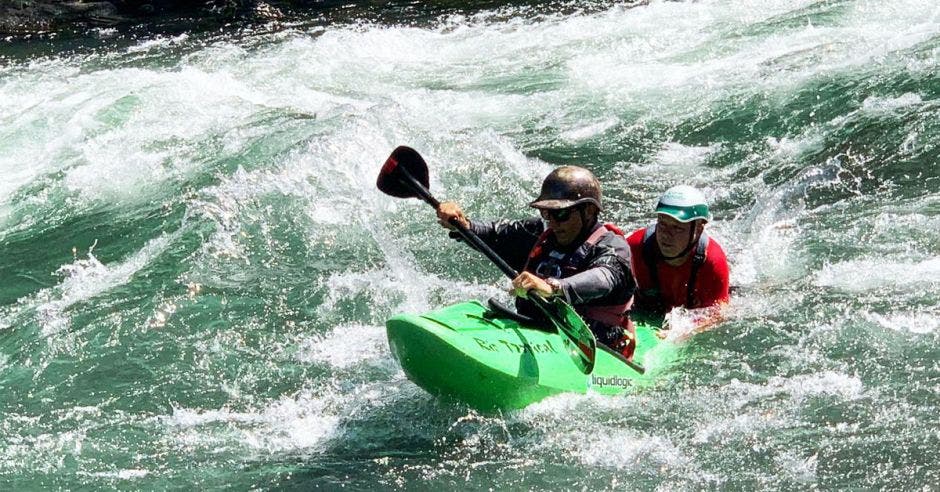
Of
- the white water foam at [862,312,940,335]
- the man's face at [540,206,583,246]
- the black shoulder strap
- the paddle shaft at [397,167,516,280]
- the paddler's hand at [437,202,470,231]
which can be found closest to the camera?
the man's face at [540,206,583,246]

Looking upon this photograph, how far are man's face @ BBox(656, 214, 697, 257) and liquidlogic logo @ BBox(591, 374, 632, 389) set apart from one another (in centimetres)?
91

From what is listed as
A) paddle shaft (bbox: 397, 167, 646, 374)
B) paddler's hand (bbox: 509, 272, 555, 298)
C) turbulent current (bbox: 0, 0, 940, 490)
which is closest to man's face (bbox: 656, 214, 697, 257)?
turbulent current (bbox: 0, 0, 940, 490)

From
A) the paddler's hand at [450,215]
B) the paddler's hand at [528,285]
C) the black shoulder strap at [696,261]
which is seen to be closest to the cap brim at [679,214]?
the black shoulder strap at [696,261]

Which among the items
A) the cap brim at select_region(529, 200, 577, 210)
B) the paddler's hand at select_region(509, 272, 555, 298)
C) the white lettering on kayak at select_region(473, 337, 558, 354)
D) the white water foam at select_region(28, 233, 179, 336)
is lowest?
the white water foam at select_region(28, 233, 179, 336)

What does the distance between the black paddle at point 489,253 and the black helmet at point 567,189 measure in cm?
43

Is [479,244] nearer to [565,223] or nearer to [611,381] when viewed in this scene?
[565,223]

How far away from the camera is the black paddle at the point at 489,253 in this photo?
183 inches

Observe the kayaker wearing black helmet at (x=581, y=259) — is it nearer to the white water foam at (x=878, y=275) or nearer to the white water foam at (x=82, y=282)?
the white water foam at (x=878, y=275)

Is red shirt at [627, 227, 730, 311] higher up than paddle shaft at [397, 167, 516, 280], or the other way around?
paddle shaft at [397, 167, 516, 280]

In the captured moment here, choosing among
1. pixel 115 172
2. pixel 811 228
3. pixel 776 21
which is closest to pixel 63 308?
pixel 115 172

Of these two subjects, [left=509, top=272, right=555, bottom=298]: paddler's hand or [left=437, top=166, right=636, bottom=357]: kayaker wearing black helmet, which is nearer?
[left=509, top=272, right=555, bottom=298]: paddler's hand

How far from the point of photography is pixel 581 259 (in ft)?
16.4

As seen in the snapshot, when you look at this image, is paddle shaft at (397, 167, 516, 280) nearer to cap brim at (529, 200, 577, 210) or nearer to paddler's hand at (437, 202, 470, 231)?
paddler's hand at (437, 202, 470, 231)

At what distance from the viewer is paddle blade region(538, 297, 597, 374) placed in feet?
15.1
